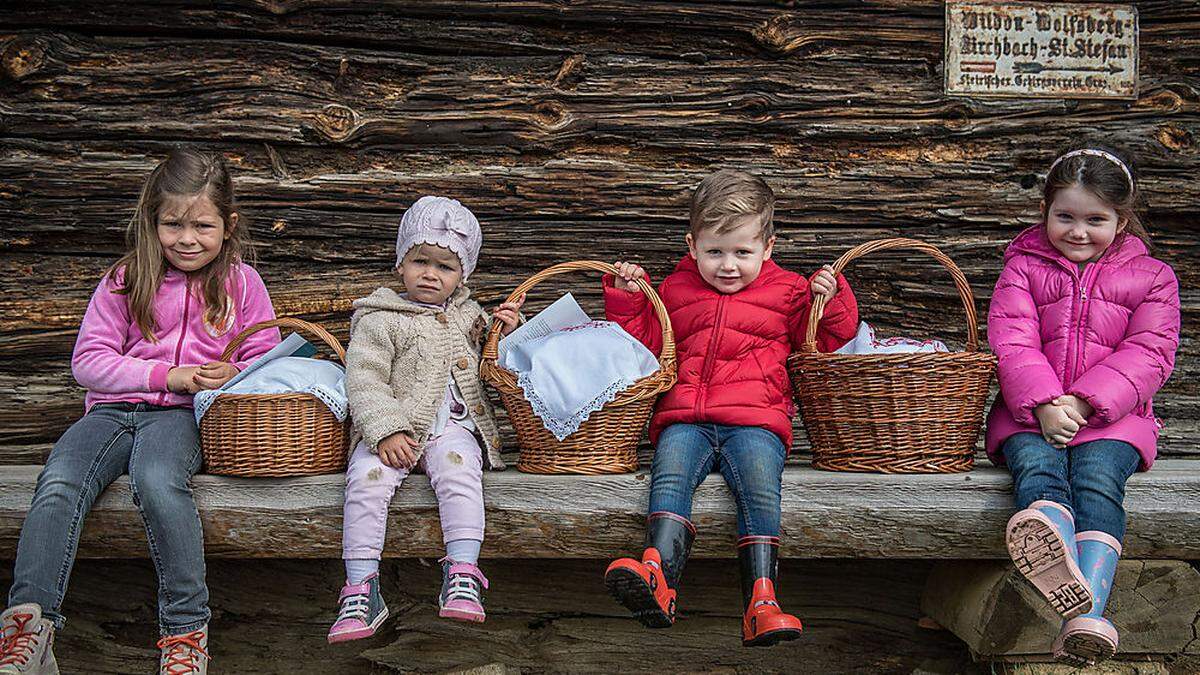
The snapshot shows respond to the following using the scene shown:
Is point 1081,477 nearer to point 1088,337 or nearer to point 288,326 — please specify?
point 1088,337

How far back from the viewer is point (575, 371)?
11.7ft

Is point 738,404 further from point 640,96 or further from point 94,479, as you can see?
point 94,479

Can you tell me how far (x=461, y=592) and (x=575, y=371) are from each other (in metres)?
0.71

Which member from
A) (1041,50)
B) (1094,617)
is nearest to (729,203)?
(1094,617)

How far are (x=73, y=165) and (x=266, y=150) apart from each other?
693 millimetres

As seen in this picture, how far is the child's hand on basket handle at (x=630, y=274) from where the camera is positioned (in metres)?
3.85

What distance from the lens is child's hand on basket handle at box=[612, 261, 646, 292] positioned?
12.6 ft

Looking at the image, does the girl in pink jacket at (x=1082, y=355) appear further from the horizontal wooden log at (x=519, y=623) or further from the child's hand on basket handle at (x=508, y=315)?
the child's hand on basket handle at (x=508, y=315)

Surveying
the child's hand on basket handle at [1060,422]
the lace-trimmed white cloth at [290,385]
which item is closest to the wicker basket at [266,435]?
the lace-trimmed white cloth at [290,385]

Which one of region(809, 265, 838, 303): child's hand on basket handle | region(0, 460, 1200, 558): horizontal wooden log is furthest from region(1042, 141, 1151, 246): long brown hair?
region(0, 460, 1200, 558): horizontal wooden log

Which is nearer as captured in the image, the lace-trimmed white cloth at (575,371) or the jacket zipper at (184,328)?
the lace-trimmed white cloth at (575,371)

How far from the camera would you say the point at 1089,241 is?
3.71 m

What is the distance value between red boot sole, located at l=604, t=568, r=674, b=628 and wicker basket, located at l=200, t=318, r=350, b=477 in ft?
3.31

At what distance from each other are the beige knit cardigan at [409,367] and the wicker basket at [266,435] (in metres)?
0.13
